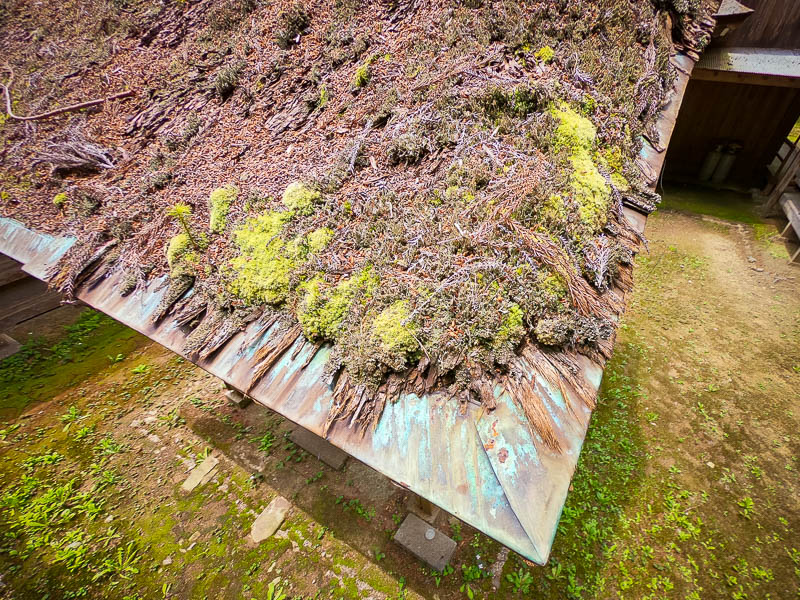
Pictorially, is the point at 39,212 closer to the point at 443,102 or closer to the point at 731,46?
the point at 443,102

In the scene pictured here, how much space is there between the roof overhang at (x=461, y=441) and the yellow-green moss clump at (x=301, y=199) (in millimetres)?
975

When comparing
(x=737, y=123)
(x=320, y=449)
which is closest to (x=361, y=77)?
(x=320, y=449)

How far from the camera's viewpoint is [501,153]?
8.56ft

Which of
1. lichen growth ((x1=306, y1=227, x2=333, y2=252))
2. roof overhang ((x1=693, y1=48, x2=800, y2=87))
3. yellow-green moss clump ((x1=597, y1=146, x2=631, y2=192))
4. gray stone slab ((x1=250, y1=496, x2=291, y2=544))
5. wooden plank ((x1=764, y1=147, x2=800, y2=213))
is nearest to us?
lichen growth ((x1=306, y1=227, x2=333, y2=252))

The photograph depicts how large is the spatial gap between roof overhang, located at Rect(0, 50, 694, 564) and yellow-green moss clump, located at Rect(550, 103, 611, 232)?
112 centimetres

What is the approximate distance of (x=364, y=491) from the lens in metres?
4.89

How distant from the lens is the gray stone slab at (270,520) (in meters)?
4.50

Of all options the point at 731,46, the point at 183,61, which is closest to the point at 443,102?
the point at 183,61

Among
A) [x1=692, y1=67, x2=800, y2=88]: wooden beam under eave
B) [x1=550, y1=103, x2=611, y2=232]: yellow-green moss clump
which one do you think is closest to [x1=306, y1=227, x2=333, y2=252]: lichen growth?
[x1=550, y1=103, x2=611, y2=232]: yellow-green moss clump

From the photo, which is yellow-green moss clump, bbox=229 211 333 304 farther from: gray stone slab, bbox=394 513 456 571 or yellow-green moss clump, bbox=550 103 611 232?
gray stone slab, bbox=394 513 456 571

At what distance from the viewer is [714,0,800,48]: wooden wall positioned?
7.27 m

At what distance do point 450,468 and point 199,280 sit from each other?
239cm

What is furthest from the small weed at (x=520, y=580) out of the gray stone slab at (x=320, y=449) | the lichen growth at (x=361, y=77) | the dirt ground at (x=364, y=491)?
the lichen growth at (x=361, y=77)

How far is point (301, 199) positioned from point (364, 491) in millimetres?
4120
